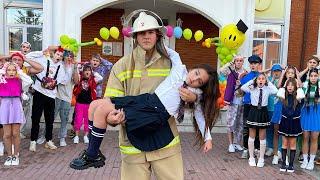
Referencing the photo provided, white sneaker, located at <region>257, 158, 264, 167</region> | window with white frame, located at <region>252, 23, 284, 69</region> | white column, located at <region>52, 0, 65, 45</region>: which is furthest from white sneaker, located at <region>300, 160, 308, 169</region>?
white column, located at <region>52, 0, 65, 45</region>

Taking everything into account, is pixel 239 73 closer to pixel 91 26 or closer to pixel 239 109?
pixel 239 109

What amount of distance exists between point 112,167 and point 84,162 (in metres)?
3.23

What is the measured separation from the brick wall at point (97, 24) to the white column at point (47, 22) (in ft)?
9.85

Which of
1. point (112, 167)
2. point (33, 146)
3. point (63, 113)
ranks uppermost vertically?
point (63, 113)

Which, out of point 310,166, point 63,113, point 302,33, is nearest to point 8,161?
point 63,113

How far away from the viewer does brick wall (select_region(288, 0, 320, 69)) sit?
11672 mm

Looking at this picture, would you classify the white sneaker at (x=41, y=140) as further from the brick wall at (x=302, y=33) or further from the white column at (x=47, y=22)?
the brick wall at (x=302, y=33)

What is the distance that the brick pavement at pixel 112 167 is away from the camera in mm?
5613

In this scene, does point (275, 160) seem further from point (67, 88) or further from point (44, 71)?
point (44, 71)

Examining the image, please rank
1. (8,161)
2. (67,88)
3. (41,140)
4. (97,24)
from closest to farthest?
(8,161) < (67,88) < (41,140) < (97,24)

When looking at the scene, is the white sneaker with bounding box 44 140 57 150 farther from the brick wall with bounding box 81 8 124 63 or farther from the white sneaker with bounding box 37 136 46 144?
the brick wall with bounding box 81 8 124 63

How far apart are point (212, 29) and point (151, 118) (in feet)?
34.7

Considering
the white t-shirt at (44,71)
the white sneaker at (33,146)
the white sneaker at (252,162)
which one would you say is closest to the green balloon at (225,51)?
the white sneaker at (252,162)

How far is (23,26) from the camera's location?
10953 mm
